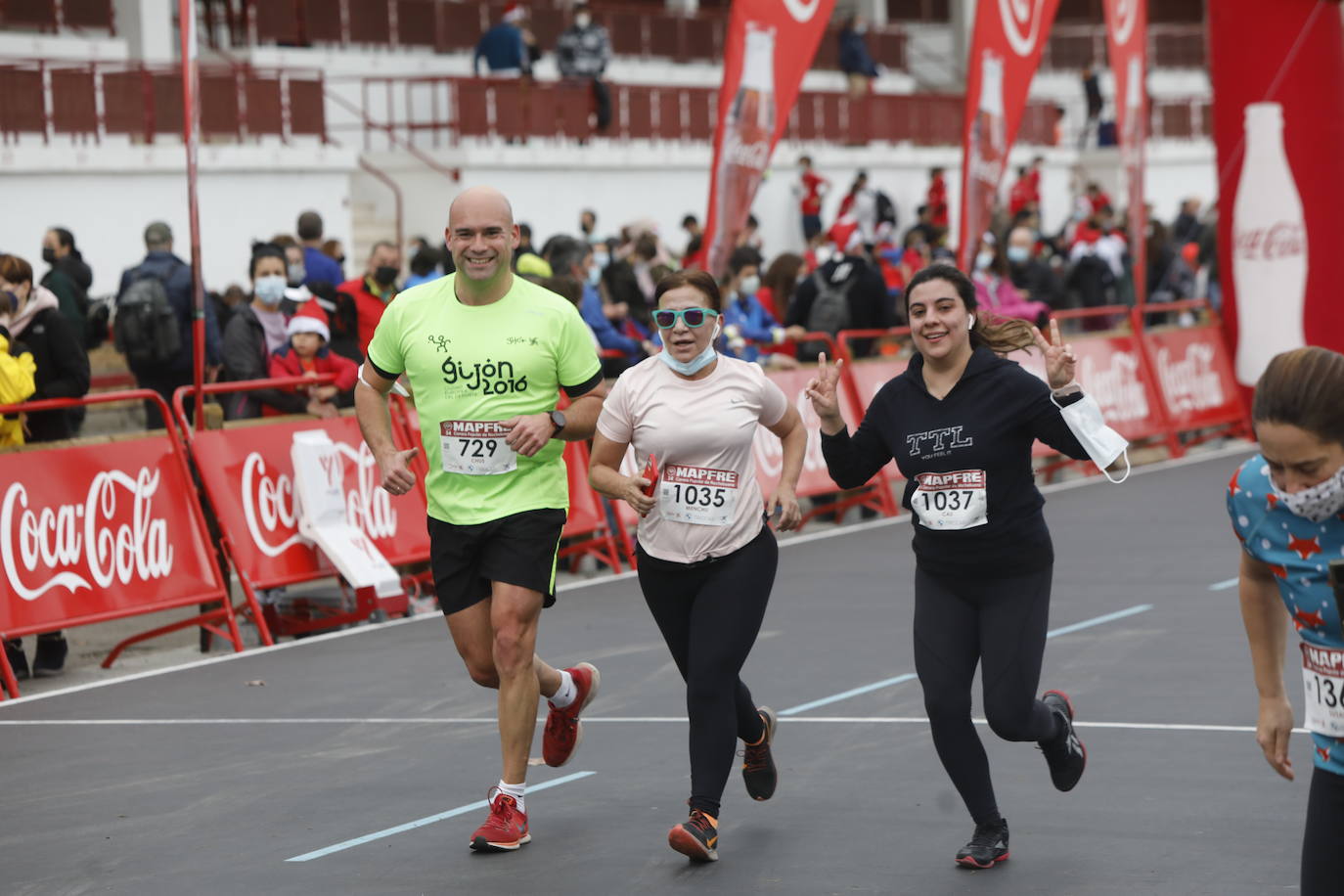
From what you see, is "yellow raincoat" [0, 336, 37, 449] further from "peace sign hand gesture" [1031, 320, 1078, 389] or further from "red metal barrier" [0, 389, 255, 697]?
"peace sign hand gesture" [1031, 320, 1078, 389]

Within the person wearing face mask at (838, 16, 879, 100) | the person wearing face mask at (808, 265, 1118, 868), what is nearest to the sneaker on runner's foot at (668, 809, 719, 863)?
the person wearing face mask at (808, 265, 1118, 868)

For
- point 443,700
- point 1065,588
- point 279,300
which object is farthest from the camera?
point 279,300

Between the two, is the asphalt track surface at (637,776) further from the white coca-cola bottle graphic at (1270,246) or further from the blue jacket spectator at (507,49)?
the blue jacket spectator at (507,49)

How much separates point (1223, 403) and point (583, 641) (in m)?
12.3

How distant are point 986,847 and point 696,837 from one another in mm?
902

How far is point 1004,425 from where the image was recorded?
21.4 feet

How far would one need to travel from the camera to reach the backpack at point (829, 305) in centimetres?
1766

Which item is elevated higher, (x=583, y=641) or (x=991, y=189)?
(x=991, y=189)

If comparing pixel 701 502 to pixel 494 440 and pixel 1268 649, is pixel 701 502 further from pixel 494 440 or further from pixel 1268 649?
pixel 1268 649

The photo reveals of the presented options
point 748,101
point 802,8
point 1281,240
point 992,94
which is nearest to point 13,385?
point 748,101

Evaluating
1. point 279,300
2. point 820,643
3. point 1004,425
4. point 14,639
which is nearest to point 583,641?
point 820,643

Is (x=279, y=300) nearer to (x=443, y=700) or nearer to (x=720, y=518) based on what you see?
(x=443, y=700)

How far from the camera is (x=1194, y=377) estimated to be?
21.4 metres

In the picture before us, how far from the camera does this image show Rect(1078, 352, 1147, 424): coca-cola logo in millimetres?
19688
